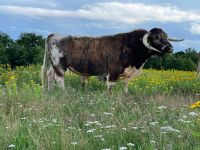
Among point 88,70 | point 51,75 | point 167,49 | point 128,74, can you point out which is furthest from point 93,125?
point 51,75

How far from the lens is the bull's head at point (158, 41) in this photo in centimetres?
1466

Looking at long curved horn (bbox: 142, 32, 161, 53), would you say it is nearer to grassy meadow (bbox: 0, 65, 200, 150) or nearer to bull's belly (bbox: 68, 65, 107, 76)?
bull's belly (bbox: 68, 65, 107, 76)

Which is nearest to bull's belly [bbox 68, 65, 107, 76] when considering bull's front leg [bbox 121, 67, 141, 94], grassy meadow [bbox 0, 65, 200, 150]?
bull's front leg [bbox 121, 67, 141, 94]

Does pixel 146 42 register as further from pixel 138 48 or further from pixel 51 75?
pixel 51 75

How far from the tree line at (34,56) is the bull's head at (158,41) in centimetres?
2564

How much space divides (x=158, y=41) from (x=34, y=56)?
135 ft

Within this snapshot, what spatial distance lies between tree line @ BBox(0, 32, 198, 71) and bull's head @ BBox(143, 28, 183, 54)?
25636mm

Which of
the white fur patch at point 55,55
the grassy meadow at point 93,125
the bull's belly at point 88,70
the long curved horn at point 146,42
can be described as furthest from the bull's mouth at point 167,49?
the grassy meadow at point 93,125

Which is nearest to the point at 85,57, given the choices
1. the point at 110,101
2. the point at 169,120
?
the point at 110,101

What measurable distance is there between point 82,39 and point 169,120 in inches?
294

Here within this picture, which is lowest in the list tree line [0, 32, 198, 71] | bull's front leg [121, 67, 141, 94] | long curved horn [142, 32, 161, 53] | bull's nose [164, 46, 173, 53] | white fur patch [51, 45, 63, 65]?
tree line [0, 32, 198, 71]

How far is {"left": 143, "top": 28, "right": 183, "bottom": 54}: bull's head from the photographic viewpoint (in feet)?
48.1

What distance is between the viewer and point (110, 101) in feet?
31.8

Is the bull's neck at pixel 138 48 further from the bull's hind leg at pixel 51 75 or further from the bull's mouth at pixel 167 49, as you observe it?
the bull's hind leg at pixel 51 75
